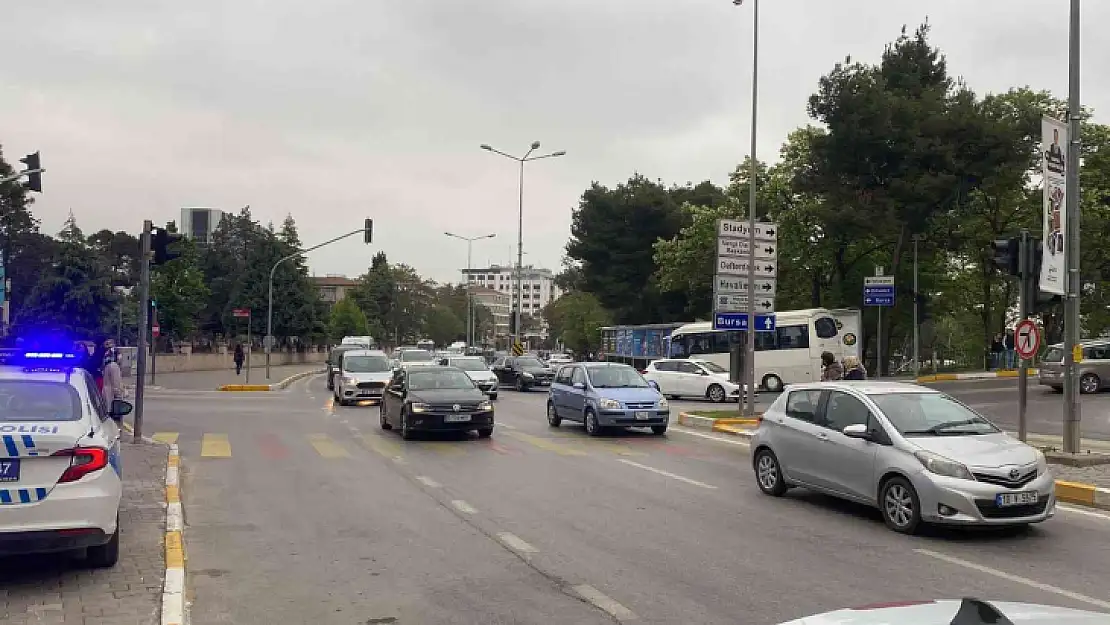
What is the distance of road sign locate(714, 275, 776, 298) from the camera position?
2312 cm

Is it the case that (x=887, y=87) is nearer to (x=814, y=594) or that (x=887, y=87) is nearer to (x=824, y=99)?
(x=824, y=99)

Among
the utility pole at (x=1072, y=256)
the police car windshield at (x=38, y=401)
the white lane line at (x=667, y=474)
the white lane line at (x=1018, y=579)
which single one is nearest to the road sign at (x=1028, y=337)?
the utility pole at (x=1072, y=256)

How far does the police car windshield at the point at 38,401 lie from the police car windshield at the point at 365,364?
2261 centimetres

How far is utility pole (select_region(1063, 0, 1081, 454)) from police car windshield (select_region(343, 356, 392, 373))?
68.6ft

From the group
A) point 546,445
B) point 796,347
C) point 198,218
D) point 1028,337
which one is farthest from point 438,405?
point 198,218

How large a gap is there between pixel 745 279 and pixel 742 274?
6.3 inches

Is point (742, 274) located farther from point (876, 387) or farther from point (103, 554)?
point (103, 554)

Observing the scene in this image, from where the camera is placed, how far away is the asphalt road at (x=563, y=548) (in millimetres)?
6809

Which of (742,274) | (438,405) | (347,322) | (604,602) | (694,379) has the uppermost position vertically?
(742,274)

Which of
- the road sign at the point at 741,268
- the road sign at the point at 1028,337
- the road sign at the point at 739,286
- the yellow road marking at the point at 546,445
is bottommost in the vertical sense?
the yellow road marking at the point at 546,445

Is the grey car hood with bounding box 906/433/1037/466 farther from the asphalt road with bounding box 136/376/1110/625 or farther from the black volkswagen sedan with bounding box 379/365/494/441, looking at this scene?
the black volkswagen sedan with bounding box 379/365/494/441

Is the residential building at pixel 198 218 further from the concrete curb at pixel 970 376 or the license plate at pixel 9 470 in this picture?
the license plate at pixel 9 470

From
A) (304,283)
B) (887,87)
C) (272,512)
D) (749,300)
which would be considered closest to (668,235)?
(887,87)

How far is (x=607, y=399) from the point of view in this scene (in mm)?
19734
